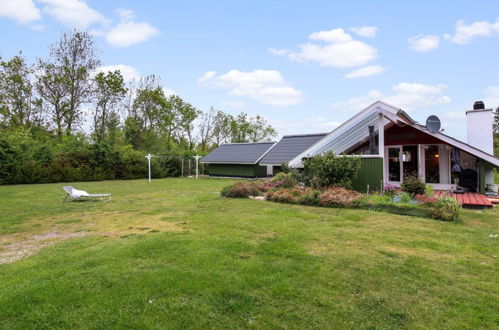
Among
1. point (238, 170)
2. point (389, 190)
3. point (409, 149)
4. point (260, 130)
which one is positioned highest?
point (260, 130)

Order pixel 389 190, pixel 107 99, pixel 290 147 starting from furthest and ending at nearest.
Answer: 1. pixel 107 99
2. pixel 290 147
3. pixel 389 190

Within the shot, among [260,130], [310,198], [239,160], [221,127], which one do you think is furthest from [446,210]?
[260,130]

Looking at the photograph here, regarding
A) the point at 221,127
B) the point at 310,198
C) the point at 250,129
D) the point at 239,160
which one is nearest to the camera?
the point at 310,198

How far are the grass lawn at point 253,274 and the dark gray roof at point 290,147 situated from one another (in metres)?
12.2

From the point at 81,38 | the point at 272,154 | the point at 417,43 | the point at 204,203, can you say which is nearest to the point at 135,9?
the point at 204,203

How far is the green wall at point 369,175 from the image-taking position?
1102 centimetres

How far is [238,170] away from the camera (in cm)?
2572

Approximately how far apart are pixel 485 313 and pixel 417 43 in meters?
14.4

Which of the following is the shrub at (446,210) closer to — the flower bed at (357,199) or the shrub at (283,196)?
the flower bed at (357,199)

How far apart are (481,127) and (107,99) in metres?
32.9

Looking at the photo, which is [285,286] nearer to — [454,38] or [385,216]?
[385,216]

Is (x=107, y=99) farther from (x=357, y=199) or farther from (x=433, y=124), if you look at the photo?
(x=433, y=124)

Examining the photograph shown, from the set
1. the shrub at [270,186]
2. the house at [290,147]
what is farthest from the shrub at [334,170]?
the house at [290,147]

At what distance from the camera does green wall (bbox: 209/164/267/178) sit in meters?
24.5
